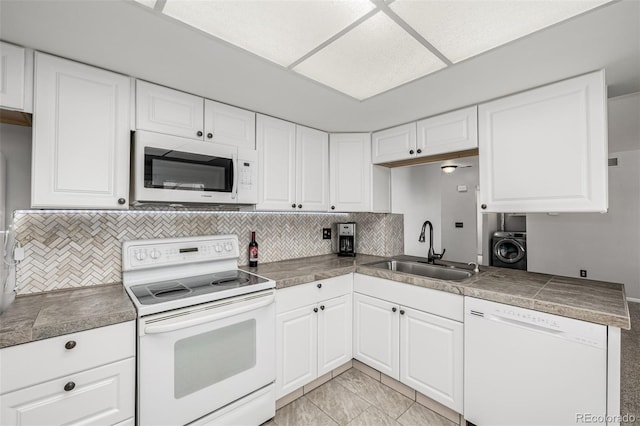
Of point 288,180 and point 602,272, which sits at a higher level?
point 288,180

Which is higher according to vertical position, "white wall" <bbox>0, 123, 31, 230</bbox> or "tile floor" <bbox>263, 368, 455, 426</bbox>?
"white wall" <bbox>0, 123, 31, 230</bbox>

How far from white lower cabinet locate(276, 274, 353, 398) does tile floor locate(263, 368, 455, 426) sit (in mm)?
133

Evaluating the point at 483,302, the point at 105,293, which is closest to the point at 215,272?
the point at 105,293

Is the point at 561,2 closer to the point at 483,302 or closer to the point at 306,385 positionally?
the point at 483,302

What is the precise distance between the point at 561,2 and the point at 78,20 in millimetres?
1948

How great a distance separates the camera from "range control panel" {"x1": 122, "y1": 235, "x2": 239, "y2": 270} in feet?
5.80

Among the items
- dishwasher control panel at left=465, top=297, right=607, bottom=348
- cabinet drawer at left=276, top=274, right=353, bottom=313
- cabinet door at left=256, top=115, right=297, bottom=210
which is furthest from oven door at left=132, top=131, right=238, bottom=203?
dishwasher control panel at left=465, top=297, right=607, bottom=348

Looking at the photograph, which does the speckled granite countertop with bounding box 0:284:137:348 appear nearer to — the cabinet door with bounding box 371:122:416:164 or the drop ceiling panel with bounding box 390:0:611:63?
the drop ceiling panel with bounding box 390:0:611:63

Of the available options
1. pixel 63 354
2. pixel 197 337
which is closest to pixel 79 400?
pixel 63 354

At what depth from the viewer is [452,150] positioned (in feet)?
6.92

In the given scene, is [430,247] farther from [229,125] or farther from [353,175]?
[229,125]

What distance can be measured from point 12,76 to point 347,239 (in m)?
2.52

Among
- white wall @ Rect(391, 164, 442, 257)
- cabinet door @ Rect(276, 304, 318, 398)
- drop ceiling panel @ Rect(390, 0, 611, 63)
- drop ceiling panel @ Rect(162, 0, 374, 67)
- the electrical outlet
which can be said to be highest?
drop ceiling panel @ Rect(162, 0, 374, 67)

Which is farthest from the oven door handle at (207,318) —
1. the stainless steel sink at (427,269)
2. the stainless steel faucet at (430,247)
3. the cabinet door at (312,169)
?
the stainless steel faucet at (430,247)
